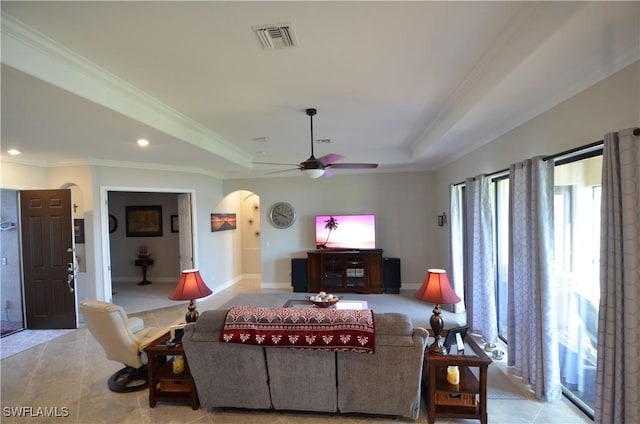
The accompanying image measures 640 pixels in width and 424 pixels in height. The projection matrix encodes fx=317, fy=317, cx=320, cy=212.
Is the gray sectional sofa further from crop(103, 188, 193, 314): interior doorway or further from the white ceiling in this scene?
crop(103, 188, 193, 314): interior doorway

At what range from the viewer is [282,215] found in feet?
24.8

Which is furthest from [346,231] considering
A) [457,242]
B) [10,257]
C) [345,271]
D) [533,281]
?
[10,257]

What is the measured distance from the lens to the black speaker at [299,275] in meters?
7.16

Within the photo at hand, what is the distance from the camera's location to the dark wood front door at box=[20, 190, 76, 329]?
5.08 m

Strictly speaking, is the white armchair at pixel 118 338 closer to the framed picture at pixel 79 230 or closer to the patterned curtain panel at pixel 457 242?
the framed picture at pixel 79 230

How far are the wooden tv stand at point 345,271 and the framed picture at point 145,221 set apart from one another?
4.50 metres

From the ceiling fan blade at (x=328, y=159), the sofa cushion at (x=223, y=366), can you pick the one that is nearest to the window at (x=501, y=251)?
the ceiling fan blade at (x=328, y=159)

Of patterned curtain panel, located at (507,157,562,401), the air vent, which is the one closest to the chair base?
the air vent

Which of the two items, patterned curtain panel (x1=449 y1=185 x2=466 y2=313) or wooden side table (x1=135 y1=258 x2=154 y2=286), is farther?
wooden side table (x1=135 y1=258 x2=154 y2=286)

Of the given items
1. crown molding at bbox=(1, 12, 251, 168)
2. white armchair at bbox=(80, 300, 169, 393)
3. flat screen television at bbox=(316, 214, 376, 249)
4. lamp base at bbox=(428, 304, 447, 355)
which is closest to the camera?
crown molding at bbox=(1, 12, 251, 168)

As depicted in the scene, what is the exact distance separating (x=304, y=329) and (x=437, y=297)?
1.19 metres

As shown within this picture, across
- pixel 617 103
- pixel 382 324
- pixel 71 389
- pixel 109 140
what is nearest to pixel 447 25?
pixel 617 103

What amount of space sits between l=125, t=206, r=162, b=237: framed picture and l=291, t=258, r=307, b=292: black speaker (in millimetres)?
4108

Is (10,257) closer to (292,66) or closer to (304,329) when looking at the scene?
(304,329)
